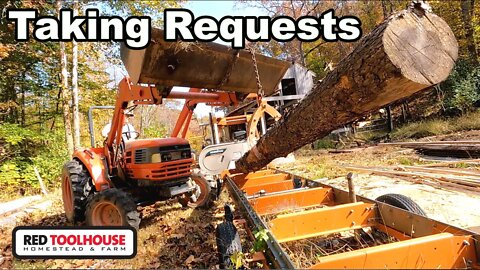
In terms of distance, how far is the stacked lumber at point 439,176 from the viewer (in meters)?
5.66

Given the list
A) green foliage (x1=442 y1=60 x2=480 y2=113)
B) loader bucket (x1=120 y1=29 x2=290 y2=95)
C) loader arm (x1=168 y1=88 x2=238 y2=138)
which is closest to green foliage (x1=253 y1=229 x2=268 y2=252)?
loader bucket (x1=120 y1=29 x2=290 y2=95)

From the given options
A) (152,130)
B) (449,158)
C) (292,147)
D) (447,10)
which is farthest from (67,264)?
(447,10)

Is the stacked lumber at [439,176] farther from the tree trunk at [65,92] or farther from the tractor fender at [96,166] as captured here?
the tree trunk at [65,92]

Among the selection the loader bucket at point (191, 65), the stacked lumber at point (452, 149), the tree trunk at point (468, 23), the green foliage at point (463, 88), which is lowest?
the stacked lumber at point (452, 149)

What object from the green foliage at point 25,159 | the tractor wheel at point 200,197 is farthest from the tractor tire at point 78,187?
the green foliage at point 25,159

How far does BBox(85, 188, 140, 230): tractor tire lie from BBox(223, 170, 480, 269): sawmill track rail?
144 cm

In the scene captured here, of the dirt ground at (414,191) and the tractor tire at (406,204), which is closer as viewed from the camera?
the tractor tire at (406,204)

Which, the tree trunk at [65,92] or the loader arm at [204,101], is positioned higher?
the tree trunk at [65,92]

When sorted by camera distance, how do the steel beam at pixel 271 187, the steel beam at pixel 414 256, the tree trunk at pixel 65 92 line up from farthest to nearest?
the tree trunk at pixel 65 92
the steel beam at pixel 271 187
the steel beam at pixel 414 256

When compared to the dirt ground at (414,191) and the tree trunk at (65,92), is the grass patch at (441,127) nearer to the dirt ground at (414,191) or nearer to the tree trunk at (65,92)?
the dirt ground at (414,191)

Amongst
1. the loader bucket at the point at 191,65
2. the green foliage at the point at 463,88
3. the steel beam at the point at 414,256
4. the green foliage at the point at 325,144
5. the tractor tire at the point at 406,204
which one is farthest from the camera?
the green foliage at the point at 325,144

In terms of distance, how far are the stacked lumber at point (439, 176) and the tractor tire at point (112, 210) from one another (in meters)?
5.68

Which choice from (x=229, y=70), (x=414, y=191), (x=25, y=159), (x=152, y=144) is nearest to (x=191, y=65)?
(x=229, y=70)

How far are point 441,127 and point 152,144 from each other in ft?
43.7
